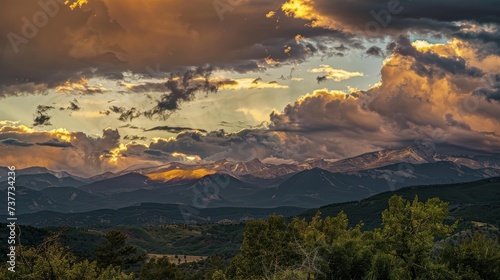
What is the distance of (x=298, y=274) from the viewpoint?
32.8 meters

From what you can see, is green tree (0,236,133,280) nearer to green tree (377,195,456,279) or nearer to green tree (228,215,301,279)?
green tree (377,195,456,279)

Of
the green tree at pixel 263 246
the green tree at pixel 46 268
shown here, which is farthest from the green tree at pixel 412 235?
the green tree at pixel 263 246

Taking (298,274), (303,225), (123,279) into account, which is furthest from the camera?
(303,225)

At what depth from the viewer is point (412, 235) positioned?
4800 cm

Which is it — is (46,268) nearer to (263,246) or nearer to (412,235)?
(412,235)

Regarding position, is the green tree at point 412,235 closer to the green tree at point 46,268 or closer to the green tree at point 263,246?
the green tree at point 46,268

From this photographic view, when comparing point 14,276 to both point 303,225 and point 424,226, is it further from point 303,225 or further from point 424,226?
point 303,225

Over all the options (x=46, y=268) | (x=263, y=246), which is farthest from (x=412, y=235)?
(x=263, y=246)

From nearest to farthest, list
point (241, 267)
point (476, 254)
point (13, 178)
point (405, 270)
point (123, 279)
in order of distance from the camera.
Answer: point (123, 279) → point (405, 270) → point (13, 178) → point (476, 254) → point (241, 267)

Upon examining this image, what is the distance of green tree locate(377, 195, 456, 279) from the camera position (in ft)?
155

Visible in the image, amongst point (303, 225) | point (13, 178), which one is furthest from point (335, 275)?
point (303, 225)

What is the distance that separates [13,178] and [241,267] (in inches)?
1507

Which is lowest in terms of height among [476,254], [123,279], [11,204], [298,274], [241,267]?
[241,267]

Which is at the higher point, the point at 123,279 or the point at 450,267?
the point at 123,279
